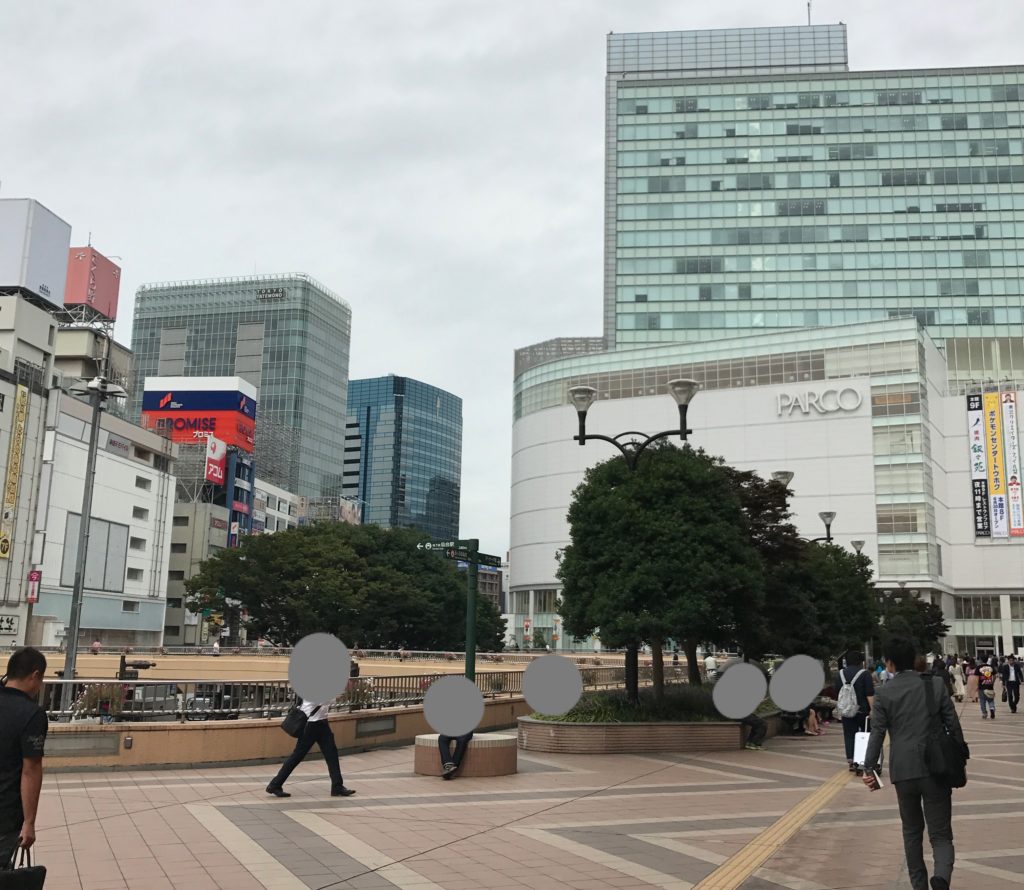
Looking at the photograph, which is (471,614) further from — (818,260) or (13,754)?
(818,260)

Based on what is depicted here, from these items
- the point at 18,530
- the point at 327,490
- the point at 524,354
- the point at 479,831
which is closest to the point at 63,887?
the point at 479,831

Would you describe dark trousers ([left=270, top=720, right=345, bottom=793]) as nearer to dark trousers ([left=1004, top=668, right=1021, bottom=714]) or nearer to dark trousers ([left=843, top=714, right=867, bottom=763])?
dark trousers ([left=843, top=714, right=867, bottom=763])

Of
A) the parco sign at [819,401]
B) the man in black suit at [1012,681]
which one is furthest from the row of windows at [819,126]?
the man in black suit at [1012,681]

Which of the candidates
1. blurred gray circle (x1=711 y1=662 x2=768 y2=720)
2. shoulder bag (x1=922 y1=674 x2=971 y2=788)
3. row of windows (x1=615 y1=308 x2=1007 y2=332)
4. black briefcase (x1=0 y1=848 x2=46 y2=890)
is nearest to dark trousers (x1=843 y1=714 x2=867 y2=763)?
blurred gray circle (x1=711 y1=662 x2=768 y2=720)

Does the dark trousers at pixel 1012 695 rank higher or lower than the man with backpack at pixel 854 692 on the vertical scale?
lower

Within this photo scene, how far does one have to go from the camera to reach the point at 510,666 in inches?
1805

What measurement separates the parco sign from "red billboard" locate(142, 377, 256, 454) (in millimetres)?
52876

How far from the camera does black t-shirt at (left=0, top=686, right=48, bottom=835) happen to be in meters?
4.98

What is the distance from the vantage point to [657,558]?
58.5ft

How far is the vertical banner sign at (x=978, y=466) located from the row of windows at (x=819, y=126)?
35.9 metres

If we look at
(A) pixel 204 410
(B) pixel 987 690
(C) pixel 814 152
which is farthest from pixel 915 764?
(C) pixel 814 152

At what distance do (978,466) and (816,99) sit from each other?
4532cm

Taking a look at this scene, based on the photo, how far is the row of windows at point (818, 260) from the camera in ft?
321

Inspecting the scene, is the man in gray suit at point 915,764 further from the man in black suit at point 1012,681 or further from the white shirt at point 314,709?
the man in black suit at point 1012,681
